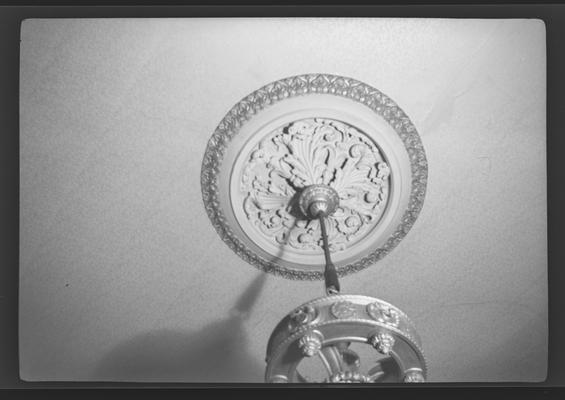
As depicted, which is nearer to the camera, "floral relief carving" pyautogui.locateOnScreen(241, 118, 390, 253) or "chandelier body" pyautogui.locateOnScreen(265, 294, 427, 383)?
"chandelier body" pyautogui.locateOnScreen(265, 294, 427, 383)

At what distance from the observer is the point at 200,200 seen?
2.12 meters

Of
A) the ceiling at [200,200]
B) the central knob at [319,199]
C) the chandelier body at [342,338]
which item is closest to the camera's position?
the chandelier body at [342,338]

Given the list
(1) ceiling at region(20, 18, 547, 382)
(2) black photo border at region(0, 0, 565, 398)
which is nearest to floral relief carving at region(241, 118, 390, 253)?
(1) ceiling at region(20, 18, 547, 382)

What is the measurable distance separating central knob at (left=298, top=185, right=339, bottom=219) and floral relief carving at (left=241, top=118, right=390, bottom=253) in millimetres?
26

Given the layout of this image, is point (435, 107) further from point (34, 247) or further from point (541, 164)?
point (34, 247)

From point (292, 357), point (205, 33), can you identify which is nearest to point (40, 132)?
point (205, 33)

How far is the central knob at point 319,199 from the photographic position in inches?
79.5

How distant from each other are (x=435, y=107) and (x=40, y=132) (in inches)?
61.9

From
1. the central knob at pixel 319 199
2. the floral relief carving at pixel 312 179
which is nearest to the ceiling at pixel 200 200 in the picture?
the floral relief carving at pixel 312 179

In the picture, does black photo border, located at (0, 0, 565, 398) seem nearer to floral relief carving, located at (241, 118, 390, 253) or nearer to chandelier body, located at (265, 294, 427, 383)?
chandelier body, located at (265, 294, 427, 383)

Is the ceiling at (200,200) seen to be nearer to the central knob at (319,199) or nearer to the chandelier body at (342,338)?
the central knob at (319,199)

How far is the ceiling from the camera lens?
1907 mm

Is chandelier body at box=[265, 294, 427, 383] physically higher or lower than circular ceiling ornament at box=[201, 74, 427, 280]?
lower
